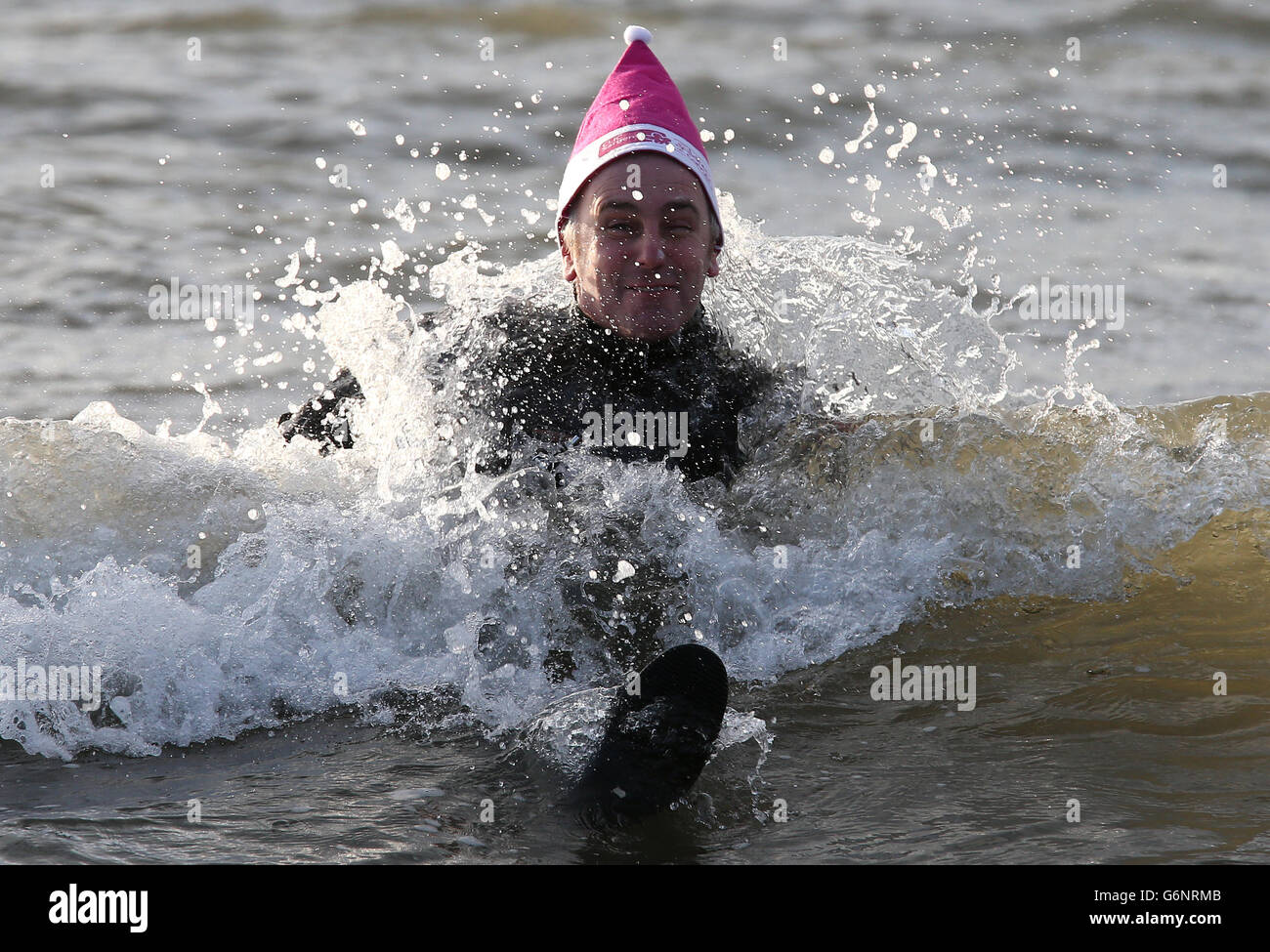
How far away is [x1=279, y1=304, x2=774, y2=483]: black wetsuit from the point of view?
178 inches

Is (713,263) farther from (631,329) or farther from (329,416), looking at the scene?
(329,416)

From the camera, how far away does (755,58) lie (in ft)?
34.6

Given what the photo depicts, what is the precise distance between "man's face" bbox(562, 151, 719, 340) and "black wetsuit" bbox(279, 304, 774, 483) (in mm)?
115

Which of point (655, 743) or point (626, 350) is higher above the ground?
point (626, 350)

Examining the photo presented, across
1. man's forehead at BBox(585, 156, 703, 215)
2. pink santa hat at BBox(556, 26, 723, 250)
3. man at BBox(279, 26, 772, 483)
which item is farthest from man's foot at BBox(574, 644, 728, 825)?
pink santa hat at BBox(556, 26, 723, 250)

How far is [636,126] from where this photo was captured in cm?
465

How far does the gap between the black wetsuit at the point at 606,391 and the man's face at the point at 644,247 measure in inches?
4.5

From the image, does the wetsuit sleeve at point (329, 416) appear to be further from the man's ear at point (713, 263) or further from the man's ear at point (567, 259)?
the man's ear at point (713, 263)

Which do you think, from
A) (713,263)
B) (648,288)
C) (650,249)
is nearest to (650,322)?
(648,288)

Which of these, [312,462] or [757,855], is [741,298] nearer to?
[312,462]

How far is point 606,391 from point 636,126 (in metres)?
0.92

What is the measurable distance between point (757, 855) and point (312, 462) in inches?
109

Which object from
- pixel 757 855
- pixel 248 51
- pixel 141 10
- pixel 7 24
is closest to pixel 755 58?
pixel 248 51

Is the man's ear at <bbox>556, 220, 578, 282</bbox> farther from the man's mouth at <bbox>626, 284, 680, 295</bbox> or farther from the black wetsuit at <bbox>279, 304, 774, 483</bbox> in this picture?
the man's mouth at <bbox>626, 284, 680, 295</bbox>
